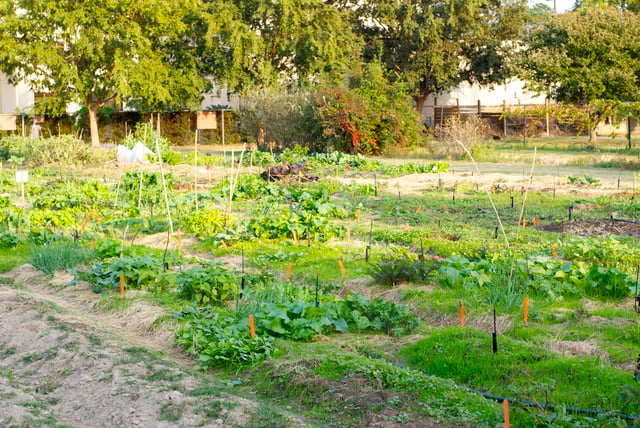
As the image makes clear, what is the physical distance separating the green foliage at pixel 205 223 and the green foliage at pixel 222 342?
3.62 metres

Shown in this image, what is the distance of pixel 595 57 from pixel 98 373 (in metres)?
24.3

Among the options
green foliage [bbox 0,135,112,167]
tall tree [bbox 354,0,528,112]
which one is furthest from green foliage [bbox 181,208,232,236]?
tall tree [bbox 354,0,528,112]

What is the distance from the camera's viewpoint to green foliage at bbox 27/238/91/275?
7.27 metres

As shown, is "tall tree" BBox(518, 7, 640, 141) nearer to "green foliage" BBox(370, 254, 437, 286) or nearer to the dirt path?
"green foliage" BBox(370, 254, 437, 286)

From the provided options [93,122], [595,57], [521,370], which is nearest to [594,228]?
[521,370]

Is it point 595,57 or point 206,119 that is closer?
point 595,57

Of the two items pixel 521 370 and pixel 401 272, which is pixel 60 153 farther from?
pixel 521 370

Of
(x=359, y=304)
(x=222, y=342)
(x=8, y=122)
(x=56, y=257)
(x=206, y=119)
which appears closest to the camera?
(x=222, y=342)

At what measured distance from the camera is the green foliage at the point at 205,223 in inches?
358

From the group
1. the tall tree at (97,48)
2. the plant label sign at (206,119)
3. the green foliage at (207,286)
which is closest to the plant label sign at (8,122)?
the tall tree at (97,48)

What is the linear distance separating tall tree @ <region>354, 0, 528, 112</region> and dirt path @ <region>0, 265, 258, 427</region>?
96.9 ft

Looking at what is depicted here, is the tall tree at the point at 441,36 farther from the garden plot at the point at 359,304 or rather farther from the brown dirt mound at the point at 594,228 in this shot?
the brown dirt mound at the point at 594,228

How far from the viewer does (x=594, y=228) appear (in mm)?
9172

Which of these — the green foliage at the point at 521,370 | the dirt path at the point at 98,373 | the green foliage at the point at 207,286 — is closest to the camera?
the dirt path at the point at 98,373
